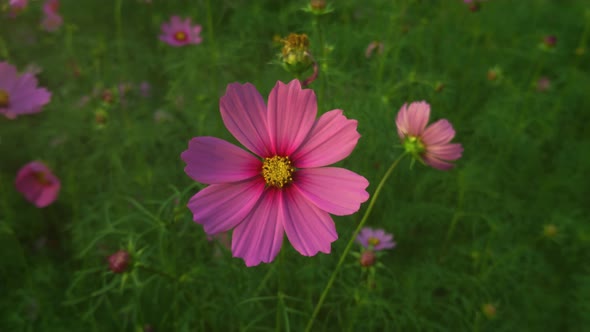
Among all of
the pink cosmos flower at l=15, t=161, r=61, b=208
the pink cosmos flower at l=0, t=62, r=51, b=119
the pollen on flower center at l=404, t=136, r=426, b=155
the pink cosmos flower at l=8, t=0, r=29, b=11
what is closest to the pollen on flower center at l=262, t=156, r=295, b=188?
the pollen on flower center at l=404, t=136, r=426, b=155

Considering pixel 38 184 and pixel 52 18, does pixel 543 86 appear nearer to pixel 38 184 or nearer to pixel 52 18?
pixel 38 184

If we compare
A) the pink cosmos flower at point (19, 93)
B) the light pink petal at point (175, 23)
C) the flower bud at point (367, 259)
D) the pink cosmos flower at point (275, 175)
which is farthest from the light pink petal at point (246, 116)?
the light pink petal at point (175, 23)

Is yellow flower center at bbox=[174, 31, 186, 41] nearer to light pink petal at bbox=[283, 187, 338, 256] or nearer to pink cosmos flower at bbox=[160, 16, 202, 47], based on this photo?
pink cosmos flower at bbox=[160, 16, 202, 47]

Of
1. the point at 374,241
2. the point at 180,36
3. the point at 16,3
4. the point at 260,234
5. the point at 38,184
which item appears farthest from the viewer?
the point at 180,36

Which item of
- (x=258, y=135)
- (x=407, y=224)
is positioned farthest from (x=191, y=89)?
(x=258, y=135)

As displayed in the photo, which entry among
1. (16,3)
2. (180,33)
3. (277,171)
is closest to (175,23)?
(180,33)

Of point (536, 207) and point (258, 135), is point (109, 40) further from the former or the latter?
point (536, 207)
